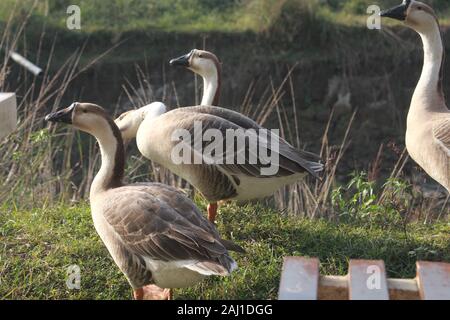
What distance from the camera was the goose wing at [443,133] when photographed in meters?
5.22

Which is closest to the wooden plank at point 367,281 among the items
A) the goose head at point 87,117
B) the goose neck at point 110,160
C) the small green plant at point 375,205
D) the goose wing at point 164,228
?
the goose wing at point 164,228

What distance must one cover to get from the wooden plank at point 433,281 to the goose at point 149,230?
0.95m

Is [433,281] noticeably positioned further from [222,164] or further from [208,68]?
[208,68]

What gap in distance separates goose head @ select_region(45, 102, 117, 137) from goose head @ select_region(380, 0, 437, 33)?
7.61ft

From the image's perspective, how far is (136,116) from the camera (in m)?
5.96

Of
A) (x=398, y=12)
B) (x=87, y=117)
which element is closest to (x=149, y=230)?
(x=87, y=117)

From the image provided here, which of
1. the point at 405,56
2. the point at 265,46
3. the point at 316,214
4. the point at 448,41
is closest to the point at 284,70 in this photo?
Answer: the point at 265,46

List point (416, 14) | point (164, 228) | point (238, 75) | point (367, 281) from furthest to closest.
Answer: point (238, 75), point (416, 14), point (164, 228), point (367, 281)

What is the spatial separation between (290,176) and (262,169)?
0.66 feet

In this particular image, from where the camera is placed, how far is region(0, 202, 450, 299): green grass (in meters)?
4.45

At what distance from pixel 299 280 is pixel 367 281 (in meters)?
0.29

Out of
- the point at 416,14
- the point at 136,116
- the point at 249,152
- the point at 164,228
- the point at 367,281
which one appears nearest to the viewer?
the point at 367,281
